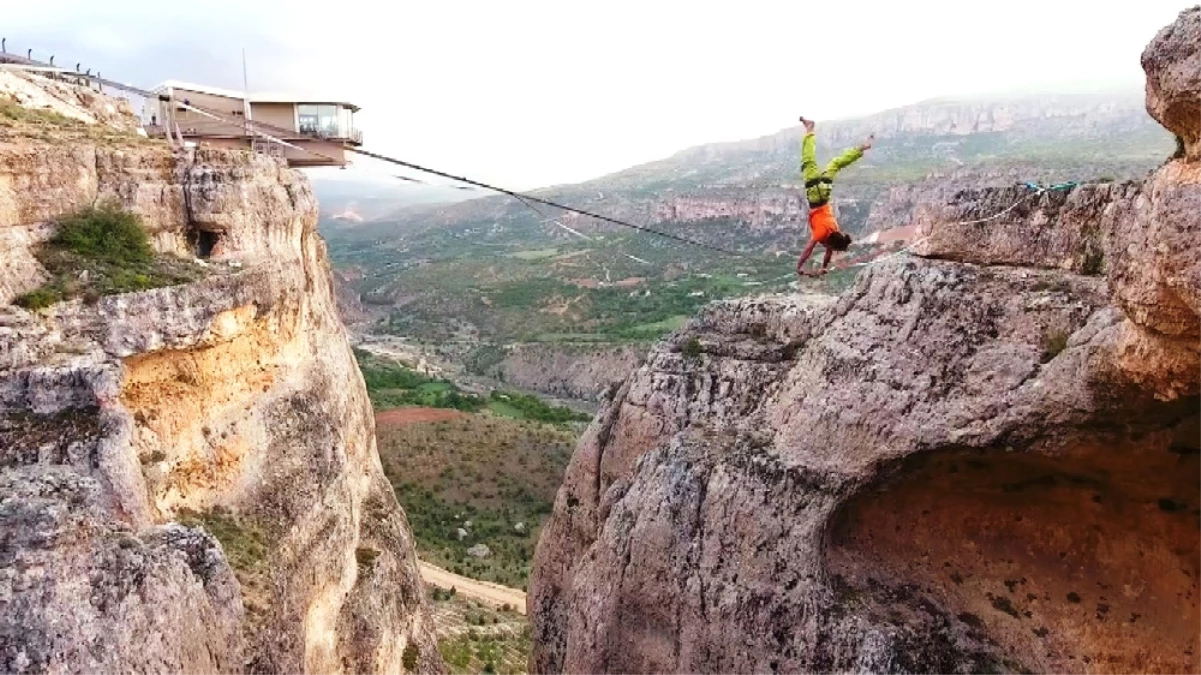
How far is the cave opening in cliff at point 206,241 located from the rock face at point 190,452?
0.03 meters

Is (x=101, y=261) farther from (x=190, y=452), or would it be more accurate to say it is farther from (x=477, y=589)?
(x=477, y=589)

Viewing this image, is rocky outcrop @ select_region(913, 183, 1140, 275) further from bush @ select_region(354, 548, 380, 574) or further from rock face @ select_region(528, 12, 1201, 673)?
bush @ select_region(354, 548, 380, 574)

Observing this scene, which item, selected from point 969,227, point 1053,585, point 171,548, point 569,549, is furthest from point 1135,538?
point 171,548

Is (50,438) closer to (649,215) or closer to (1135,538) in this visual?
(1135,538)

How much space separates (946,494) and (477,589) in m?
26.3

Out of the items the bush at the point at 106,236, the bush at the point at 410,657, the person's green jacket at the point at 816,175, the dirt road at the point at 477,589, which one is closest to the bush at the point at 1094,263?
the person's green jacket at the point at 816,175

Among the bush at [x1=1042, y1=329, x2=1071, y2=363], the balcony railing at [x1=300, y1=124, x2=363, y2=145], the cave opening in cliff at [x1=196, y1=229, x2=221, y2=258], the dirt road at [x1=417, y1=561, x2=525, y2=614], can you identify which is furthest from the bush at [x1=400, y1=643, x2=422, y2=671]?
the bush at [x1=1042, y1=329, x2=1071, y2=363]

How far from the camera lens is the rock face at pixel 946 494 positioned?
10781 mm

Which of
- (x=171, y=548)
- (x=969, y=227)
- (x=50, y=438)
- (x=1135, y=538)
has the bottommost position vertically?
(x=1135, y=538)

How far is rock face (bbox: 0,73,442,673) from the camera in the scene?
8.99 metres

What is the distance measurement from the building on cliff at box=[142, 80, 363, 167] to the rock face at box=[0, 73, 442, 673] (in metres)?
3.83

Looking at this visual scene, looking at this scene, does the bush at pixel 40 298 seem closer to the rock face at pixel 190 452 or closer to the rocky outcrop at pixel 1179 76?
the rock face at pixel 190 452

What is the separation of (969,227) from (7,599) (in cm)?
1335

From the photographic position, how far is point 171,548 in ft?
32.9
